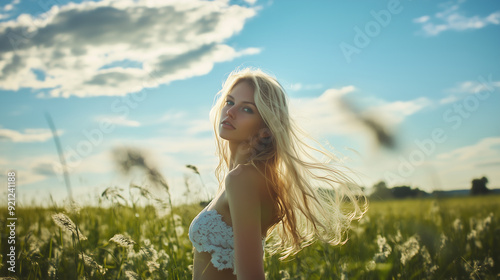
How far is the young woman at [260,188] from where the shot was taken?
2.57 m

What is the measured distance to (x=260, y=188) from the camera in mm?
2721

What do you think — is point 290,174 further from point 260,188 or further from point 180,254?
point 180,254

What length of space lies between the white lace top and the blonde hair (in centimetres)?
43

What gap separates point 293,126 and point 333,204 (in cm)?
78

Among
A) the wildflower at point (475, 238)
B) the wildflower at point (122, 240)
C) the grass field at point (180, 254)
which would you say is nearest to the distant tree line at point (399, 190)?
the grass field at point (180, 254)

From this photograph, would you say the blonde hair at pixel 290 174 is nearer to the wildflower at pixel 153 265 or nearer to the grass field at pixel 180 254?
the grass field at pixel 180 254

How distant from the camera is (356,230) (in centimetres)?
521

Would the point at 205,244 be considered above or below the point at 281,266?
above

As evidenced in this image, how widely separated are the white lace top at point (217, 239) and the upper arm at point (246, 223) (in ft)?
1.34

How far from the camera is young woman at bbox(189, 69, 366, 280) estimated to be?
2.57 m

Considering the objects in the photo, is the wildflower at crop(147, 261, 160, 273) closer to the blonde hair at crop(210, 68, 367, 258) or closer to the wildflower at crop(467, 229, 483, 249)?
the blonde hair at crop(210, 68, 367, 258)

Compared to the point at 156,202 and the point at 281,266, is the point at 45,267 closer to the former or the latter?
the point at 156,202

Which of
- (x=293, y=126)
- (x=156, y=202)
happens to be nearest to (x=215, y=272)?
(x=156, y=202)

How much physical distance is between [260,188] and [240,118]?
0.63 metres
